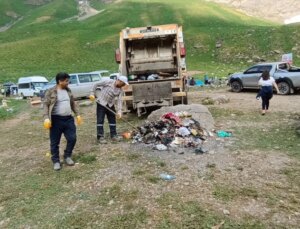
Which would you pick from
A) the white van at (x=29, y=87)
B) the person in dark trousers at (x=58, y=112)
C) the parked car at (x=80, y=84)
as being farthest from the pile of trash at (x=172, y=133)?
the white van at (x=29, y=87)

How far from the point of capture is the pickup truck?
18562 mm

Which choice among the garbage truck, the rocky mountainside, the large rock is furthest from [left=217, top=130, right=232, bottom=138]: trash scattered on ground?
the rocky mountainside

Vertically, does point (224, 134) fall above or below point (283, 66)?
below

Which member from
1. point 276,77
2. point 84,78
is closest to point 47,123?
point 276,77

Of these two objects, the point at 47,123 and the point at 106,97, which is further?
the point at 106,97

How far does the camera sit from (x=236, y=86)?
2116cm

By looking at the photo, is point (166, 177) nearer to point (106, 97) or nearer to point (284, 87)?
point (106, 97)

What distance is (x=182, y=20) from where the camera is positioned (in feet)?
215

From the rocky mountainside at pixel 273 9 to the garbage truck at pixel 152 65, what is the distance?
2683 inches

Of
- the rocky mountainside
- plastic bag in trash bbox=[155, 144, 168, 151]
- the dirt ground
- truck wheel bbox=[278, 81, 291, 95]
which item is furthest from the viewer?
the rocky mountainside

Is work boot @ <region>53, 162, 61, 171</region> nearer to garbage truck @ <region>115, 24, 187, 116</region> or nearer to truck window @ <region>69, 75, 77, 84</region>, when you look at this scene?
garbage truck @ <region>115, 24, 187, 116</region>

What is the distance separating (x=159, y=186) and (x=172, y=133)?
275 centimetres

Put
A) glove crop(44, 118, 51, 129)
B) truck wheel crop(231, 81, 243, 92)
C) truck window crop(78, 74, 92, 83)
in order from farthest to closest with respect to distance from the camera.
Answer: truck window crop(78, 74, 92, 83), truck wheel crop(231, 81, 243, 92), glove crop(44, 118, 51, 129)

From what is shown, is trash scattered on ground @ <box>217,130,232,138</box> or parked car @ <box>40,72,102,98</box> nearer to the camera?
trash scattered on ground @ <box>217,130,232,138</box>
